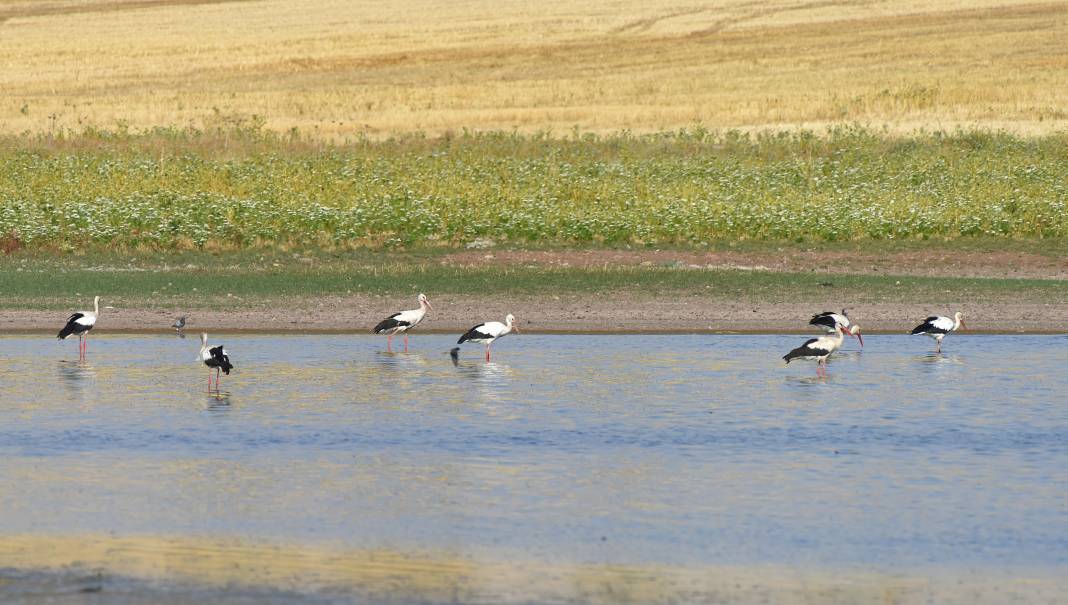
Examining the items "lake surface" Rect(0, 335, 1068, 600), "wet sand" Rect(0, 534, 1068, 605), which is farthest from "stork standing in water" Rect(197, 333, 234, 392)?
"wet sand" Rect(0, 534, 1068, 605)

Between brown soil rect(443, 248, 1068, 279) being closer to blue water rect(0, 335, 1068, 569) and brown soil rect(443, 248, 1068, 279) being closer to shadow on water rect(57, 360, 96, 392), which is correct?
blue water rect(0, 335, 1068, 569)

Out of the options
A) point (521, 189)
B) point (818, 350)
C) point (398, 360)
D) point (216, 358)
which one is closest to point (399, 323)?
point (398, 360)

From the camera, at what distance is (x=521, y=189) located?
36000mm

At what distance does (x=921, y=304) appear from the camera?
25.5 meters

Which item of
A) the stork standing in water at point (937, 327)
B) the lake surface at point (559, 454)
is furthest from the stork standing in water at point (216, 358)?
the stork standing in water at point (937, 327)

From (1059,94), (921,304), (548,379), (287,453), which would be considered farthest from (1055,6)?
(287,453)

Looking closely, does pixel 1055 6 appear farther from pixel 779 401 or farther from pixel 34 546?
pixel 34 546

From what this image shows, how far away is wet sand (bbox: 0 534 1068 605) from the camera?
33.1 feet

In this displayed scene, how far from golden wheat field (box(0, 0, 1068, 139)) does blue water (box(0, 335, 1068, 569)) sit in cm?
2767

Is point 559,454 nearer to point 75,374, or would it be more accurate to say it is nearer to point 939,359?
point 75,374

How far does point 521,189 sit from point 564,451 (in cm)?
2146

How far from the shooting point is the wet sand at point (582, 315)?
24031 millimetres

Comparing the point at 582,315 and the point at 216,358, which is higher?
the point at 582,315

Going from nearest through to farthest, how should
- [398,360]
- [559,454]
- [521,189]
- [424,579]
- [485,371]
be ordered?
[424,579] < [559,454] < [485,371] < [398,360] < [521,189]
